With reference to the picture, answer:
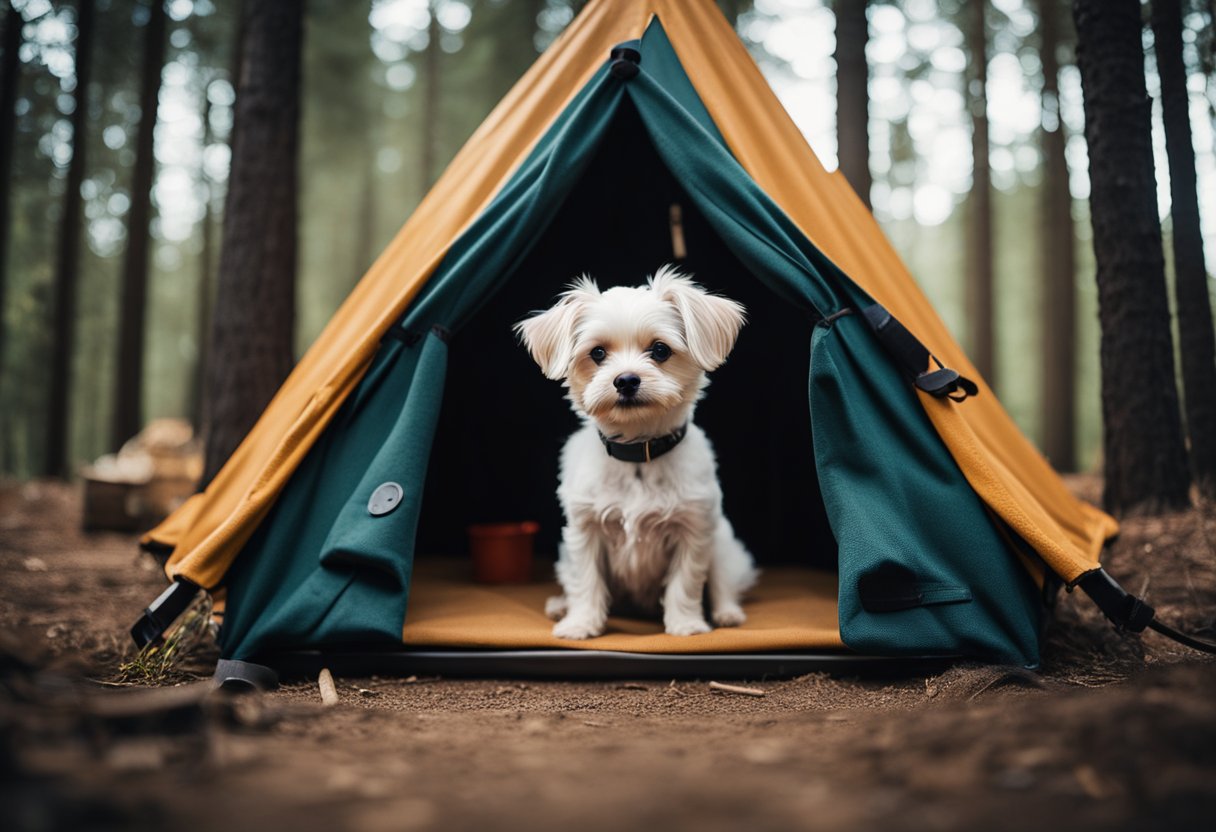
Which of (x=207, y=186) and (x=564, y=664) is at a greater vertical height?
(x=207, y=186)

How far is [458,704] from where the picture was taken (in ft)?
9.55

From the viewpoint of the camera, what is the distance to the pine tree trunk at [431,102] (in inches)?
580

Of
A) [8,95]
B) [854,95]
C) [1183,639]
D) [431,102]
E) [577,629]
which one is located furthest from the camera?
[431,102]

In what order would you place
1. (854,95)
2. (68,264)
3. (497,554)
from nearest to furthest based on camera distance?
(497,554)
(854,95)
(68,264)

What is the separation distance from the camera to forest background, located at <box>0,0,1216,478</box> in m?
10.5

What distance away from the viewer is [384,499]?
3.20 m

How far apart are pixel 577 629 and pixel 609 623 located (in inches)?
12.5

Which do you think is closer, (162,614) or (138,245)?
(162,614)

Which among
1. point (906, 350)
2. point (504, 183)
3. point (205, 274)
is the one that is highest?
point (205, 274)

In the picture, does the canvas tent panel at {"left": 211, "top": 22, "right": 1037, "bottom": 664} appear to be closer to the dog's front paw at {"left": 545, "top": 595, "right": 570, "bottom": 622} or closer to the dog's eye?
the dog's eye

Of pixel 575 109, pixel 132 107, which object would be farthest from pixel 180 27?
pixel 575 109

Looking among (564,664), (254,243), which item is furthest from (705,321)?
(254,243)

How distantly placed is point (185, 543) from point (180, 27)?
1165 centimetres

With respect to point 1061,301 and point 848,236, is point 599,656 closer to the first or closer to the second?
point 848,236
